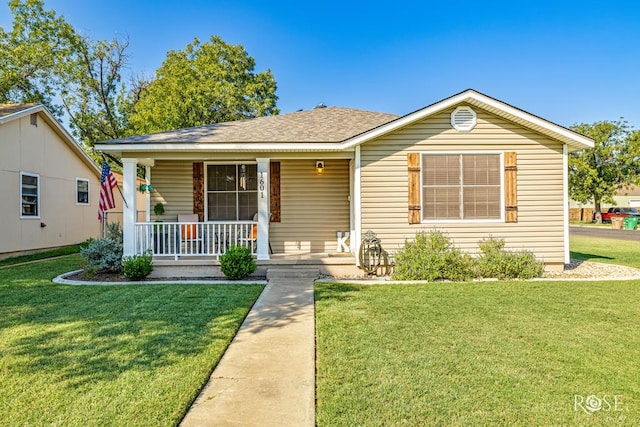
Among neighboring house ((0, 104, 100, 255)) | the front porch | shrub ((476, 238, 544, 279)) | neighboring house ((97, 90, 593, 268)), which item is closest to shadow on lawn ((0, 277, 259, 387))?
neighboring house ((97, 90, 593, 268))

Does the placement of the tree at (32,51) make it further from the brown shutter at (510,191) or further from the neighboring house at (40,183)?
the brown shutter at (510,191)

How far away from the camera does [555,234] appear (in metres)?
8.12

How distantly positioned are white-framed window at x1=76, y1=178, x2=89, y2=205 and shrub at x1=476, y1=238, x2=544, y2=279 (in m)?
15.0

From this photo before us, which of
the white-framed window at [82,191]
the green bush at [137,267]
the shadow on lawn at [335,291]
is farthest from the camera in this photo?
the white-framed window at [82,191]

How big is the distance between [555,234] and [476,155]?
7.69 feet

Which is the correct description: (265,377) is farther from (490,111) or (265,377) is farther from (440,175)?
(490,111)

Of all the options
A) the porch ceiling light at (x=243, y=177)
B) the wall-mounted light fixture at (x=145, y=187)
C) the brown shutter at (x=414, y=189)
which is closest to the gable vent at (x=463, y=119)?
the brown shutter at (x=414, y=189)

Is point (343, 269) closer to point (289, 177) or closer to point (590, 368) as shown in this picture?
point (289, 177)

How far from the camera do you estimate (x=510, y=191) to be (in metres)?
8.03

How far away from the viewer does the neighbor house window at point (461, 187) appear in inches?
320

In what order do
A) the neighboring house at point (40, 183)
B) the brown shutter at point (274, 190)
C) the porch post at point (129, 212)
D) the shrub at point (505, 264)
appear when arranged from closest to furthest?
the shrub at point (505, 264) → the porch post at point (129, 212) → the brown shutter at point (274, 190) → the neighboring house at point (40, 183)

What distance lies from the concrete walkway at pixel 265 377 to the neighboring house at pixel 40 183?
35.3 feet

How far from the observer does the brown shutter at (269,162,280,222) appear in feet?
31.2

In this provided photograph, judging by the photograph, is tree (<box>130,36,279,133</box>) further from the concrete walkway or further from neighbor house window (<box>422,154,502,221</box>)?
the concrete walkway
